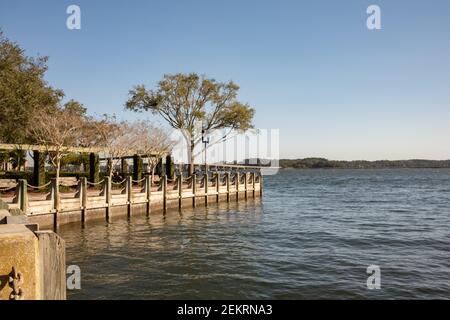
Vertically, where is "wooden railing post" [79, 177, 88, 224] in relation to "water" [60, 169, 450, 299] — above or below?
above

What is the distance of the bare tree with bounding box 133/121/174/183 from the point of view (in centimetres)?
4028

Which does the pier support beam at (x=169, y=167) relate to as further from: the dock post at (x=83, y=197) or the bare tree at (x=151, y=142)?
the dock post at (x=83, y=197)

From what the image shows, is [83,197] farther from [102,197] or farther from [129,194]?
[129,194]

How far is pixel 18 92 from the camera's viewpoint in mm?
26703

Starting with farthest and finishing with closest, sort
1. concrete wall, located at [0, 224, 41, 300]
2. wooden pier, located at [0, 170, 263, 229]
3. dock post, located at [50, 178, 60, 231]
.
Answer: dock post, located at [50, 178, 60, 231]
wooden pier, located at [0, 170, 263, 229]
concrete wall, located at [0, 224, 41, 300]

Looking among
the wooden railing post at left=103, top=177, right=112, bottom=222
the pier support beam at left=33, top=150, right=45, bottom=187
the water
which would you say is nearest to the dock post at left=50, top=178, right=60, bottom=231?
the water

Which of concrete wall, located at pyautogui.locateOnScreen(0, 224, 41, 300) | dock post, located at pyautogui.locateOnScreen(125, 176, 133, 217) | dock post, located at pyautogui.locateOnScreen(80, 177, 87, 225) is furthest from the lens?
dock post, located at pyautogui.locateOnScreen(125, 176, 133, 217)

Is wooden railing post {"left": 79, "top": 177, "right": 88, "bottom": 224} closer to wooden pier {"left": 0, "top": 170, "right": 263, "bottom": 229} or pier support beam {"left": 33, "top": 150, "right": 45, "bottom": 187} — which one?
wooden pier {"left": 0, "top": 170, "right": 263, "bottom": 229}

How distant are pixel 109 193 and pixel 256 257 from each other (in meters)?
10.8

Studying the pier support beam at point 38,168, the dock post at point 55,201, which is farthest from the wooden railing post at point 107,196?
the pier support beam at point 38,168

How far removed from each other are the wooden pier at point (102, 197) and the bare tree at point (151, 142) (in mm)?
7091

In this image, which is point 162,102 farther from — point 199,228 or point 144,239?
point 144,239

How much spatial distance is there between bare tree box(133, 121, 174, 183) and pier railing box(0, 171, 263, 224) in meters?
6.88

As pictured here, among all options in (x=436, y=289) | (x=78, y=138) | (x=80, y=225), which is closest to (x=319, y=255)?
(x=436, y=289)
